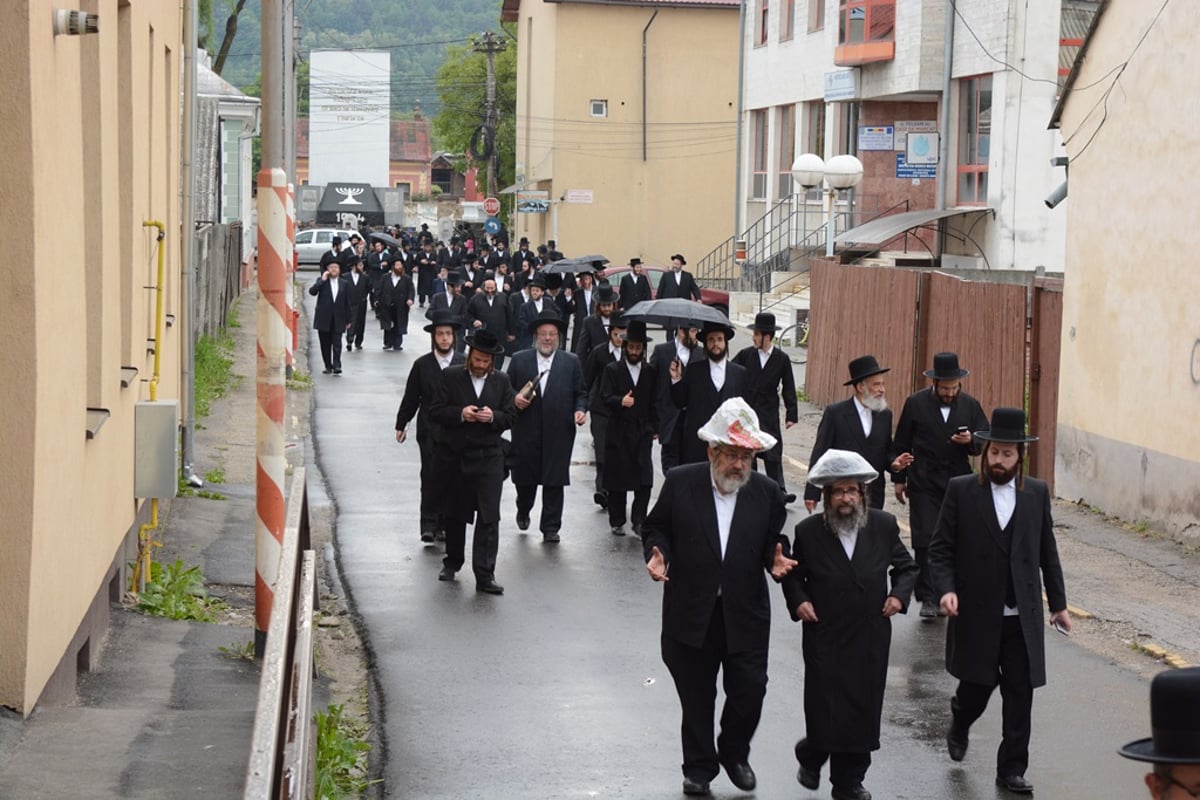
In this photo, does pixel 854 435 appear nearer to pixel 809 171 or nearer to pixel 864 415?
pixel 864 415

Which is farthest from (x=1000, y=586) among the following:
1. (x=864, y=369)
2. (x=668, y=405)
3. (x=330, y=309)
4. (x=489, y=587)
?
(x=330, y=309)

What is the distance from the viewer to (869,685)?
7848mm

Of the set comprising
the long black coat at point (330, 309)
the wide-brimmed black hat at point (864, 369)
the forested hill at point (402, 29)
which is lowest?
the long black coat at point (330, 309)

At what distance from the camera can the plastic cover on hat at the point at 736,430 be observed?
26.1 feet

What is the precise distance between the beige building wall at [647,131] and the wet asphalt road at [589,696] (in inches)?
1686

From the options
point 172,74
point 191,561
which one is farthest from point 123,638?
point 172,74

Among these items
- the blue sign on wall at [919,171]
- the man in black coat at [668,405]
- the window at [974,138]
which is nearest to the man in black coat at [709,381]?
the man in black coat at [668,405]

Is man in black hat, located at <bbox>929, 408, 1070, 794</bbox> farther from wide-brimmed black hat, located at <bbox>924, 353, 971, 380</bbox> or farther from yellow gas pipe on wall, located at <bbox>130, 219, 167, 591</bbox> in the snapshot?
yellow gas pipe on wall, located at <bbox>130, 219, 167, 591</bbox>

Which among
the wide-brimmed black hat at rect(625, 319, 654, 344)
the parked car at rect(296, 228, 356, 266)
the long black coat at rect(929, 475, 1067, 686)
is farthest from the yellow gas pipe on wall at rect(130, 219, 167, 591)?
the parked car at rect(296, 228, 356, 266)

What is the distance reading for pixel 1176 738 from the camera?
10.5 ft

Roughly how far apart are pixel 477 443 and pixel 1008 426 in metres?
5.19

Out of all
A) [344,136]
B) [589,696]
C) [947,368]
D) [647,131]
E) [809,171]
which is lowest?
[589,696]

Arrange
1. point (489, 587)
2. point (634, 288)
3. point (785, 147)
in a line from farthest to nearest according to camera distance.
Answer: point (785, 147), point (634, 288), point (489, 587)

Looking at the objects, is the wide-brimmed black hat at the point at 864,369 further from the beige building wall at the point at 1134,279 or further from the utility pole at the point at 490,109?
the utility pole at the point at 490,109
